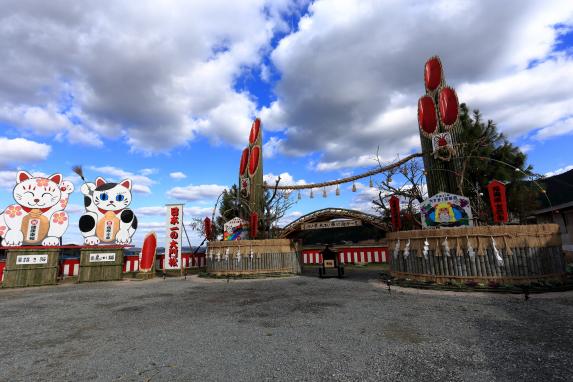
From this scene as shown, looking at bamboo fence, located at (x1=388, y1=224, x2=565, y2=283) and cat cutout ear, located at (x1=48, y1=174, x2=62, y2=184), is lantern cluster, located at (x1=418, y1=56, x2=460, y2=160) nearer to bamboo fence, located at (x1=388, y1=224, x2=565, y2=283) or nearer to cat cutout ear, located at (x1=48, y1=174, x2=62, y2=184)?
bamboo fence, located at (x1=388, y1=224, x2=565, y2=283)

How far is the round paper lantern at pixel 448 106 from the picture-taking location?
16.5 meters

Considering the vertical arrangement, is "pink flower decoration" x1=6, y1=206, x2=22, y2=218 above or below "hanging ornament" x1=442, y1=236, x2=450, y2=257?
above

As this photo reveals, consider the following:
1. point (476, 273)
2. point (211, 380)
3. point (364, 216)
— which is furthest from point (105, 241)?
point (476, 273)

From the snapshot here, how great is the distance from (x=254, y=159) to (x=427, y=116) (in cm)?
1426

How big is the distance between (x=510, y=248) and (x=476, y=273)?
5.26ft

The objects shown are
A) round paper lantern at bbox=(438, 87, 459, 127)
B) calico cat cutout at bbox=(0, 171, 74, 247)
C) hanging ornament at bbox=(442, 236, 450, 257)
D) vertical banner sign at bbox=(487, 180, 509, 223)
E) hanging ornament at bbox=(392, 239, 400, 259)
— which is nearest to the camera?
vertical banner sign at bbox=(487, 180, 509, 223)

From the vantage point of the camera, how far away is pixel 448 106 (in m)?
16.7

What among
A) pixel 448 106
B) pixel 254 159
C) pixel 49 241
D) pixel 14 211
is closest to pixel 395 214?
pixel 448 106

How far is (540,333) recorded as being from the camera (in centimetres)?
611

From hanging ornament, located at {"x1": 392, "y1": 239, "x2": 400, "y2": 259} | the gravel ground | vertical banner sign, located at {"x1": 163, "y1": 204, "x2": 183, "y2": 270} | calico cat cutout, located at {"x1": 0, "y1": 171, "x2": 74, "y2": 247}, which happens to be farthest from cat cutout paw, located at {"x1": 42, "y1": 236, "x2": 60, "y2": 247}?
hanging ornament, located at {"x1": 392, "y1": 239, "x2": 400, "y2": 259}

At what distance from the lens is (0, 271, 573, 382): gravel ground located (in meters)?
4.61

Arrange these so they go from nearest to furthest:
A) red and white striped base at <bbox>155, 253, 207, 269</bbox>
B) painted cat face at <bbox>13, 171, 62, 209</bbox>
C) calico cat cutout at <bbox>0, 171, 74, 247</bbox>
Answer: calico cat cutout at <bbox>0, 171, 74, 247</bbox> → painted cat face at <bbox>13, 171, 62, 209</bbox> → red and white striped base at <bbox>155, 253, 207, 269</bbox>

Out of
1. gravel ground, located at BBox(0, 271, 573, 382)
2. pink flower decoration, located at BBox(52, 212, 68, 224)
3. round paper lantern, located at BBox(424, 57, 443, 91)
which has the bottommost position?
gravel ground, located at BBox(0, 271, 573, 382)

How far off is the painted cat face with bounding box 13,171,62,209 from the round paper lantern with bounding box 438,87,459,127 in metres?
25.0
